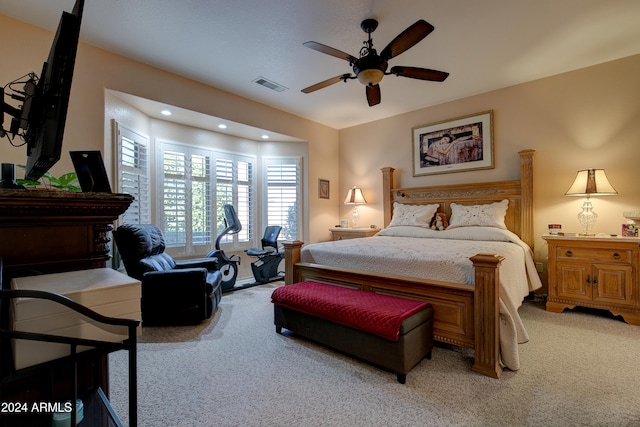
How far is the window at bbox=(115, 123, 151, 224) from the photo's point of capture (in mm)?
3482

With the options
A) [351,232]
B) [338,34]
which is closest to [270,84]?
[338,34]

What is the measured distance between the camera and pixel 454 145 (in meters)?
4.59

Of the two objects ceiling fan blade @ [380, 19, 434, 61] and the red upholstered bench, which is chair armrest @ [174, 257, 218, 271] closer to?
the red upholstered bench

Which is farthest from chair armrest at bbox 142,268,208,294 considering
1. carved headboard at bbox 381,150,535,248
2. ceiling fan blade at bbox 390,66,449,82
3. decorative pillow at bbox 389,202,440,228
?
carved headboard at bbox 381,150,535,248

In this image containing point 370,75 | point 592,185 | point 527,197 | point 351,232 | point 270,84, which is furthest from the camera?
point 351,232

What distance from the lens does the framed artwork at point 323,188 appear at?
5.66 meters

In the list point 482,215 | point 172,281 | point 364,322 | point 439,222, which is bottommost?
point 364,322

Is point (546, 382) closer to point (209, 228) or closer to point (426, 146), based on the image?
point (426, 146)

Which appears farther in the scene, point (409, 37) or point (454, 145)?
point (454, 145)

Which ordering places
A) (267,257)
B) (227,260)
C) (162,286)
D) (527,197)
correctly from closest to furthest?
1. (162,286)
2. (527,197)
3. (227,260)
4. (267,257)

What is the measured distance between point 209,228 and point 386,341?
352cm

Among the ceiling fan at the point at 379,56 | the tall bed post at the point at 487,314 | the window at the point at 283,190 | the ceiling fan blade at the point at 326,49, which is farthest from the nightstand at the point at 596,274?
the window at the point at 283,190

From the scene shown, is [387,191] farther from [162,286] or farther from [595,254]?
[162,286]

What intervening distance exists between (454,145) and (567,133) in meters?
1.36
